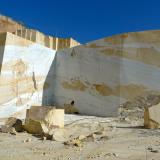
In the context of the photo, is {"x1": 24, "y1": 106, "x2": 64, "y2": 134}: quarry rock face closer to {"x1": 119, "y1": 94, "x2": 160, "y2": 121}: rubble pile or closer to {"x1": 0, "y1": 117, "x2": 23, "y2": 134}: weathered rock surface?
{"x1": 0, "y1": 117, "x2": 23, "y2": 134}: weathered rock surface

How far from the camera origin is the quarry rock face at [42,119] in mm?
6129

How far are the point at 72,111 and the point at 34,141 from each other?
567cm

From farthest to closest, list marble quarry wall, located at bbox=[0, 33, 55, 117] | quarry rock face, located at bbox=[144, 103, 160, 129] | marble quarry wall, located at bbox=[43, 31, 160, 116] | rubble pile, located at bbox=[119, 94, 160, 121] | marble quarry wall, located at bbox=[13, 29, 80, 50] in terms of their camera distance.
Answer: marble quarry wall, located at bbox=[13, 29, 80, 50] → marble quarry wall, located at bbox=[43, 31, 160, 116] → marble quarry wall, located at bbox=[0, 33, 55, 117] → rubble pile, located at bbox=[119, 94, 160, 121] → quarry rock face, located at bbox=[144, 103, 160, 129]

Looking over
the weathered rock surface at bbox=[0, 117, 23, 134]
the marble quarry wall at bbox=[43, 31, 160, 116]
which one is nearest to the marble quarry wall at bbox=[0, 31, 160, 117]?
the marble quarry wall at bbox=[43, 31, 160, 116]

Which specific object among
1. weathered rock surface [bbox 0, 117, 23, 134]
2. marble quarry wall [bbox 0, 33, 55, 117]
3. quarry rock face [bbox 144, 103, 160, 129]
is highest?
marble quarry wall [bbox 0, 33, 55, 117]

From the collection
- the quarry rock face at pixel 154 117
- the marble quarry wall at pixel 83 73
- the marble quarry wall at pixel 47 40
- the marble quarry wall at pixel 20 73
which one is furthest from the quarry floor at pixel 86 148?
the marble quarry wall at pixel 47 40

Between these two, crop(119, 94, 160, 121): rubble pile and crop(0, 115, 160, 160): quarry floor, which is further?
crop(119, 94, 160, 121): rubble pile

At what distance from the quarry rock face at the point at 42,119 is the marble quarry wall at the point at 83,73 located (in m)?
2.89

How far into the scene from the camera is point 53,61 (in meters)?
11.6

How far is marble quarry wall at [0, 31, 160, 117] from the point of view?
9.56m

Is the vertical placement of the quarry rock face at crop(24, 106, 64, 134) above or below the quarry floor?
above

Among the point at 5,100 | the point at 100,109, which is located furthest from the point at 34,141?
the point at 100,109

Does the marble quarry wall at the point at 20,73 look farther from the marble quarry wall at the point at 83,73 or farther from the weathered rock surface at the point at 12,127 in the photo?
the weathered rock surface at the point at 12,127

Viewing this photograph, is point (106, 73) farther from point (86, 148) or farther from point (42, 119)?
point (86, 148)
